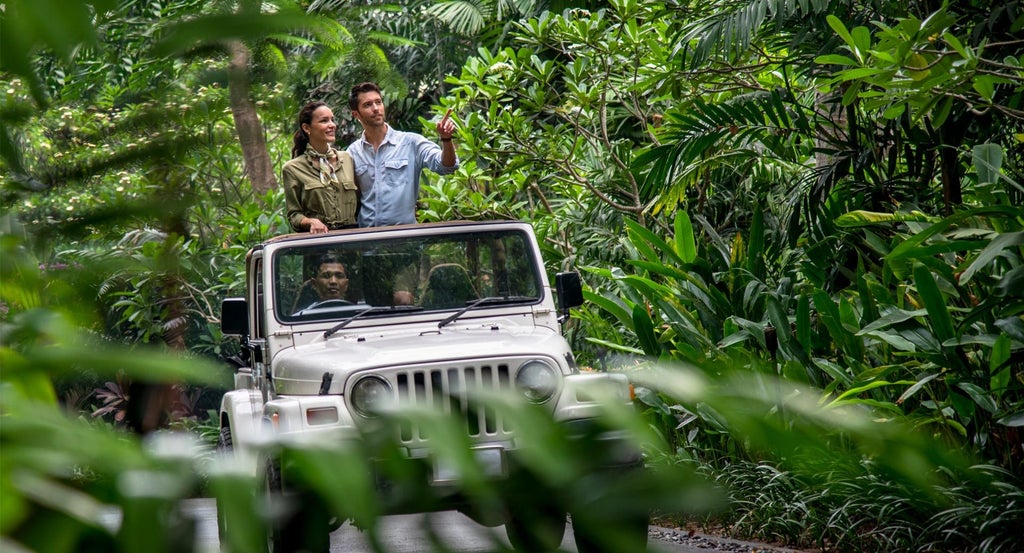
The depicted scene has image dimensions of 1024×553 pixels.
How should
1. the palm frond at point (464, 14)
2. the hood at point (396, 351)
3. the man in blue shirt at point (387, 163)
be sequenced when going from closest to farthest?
the hood at point (396, 351) → the man in blue shirt at point (387, 163) → the palm frond at point (464, 14)

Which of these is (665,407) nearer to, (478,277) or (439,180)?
(478,277)

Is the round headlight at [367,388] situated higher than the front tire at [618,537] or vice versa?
the front tire at [618,537]

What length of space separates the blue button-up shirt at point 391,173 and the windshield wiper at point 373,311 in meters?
1.09

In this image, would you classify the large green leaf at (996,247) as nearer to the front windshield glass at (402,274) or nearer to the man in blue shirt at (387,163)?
the front windshield glass at (402,274)

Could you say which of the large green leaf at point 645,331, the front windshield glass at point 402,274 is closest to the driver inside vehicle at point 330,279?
the front windshield glass at point 402,274

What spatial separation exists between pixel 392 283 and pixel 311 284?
1.42 feet

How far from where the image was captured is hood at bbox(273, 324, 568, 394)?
5.54 meters

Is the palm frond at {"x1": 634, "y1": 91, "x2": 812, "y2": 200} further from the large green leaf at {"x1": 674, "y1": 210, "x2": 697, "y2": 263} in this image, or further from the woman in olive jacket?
the woman in olive jacket

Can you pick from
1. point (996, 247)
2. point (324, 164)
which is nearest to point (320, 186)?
point (324, 164)

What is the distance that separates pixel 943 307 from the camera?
5391 millimetres

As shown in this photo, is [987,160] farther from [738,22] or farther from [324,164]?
[324,164]

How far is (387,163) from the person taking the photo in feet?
24.5

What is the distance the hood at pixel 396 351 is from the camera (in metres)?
5.54

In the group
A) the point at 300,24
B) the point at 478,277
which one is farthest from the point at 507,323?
the point at 300,24
